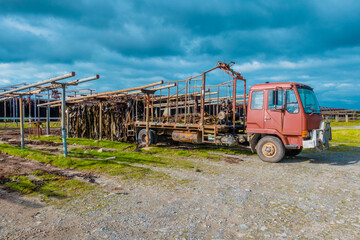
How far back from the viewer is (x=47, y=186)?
6.01 m

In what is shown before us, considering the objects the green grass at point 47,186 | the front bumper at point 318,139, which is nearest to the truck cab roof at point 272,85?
the front bumper at point 318,139

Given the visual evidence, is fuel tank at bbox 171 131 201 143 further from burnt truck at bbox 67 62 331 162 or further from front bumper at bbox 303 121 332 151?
front bumper at bbox 303 121 332 151

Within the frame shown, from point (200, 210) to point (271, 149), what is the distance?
18.0ft

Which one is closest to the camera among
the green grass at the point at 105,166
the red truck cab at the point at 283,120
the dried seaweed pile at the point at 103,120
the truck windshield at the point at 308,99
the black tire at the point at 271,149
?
the green grass at the point at 105,166

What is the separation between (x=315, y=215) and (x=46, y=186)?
19.2ft

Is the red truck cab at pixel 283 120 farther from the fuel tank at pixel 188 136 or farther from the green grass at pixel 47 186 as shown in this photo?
the green grass at pixel 47 186

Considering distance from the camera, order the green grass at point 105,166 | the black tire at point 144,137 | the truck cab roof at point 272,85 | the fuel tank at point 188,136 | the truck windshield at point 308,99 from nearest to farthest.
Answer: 1. the green grass at point 105,166
2. the truck windshield at point 308,99
3. the truck cab roof at point 272,85
4. the fuel tank at point 188,136
5. the black tire at point 144,137

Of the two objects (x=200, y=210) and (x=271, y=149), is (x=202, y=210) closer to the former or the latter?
(x=200, y=210)

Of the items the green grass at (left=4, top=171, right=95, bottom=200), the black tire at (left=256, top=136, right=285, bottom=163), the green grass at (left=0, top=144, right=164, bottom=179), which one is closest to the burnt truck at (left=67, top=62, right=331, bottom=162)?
the black tire at (left=256, top=136, right=285, bottom=163)

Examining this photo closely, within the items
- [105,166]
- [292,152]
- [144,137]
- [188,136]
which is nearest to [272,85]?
[292,152]

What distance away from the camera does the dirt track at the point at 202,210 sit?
147 inches

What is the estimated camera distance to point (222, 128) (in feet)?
34.1

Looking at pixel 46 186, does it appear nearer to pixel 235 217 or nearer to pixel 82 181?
pixel 82 181

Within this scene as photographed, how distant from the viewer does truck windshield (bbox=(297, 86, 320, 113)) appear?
8.63 metres
